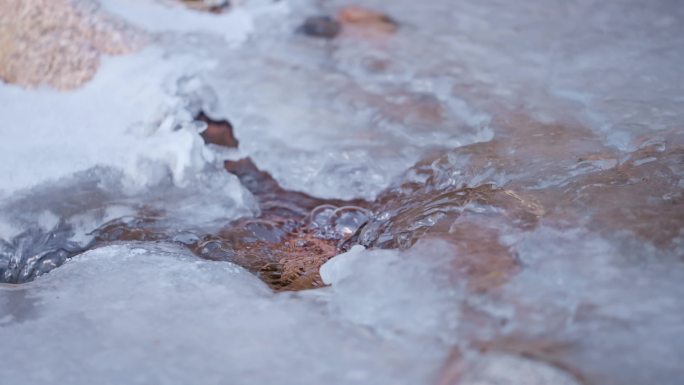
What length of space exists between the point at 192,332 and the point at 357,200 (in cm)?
100

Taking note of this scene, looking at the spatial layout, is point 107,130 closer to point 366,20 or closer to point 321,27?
point 321,27

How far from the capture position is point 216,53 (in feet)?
10.3

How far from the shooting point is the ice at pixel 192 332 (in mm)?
1352

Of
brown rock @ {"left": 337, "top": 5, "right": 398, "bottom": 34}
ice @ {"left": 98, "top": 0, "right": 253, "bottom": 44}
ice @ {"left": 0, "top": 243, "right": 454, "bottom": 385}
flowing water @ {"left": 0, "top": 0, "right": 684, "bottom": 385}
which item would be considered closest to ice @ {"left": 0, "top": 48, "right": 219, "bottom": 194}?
flowing water @ {"left": 0, "top": 0, "right": 684, "bottom": 385}

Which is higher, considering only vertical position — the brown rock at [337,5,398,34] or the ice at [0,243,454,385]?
the brown rock at [337,5,398,34]

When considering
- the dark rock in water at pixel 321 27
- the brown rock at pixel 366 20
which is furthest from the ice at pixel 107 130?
the brown rock at pixel 366 20

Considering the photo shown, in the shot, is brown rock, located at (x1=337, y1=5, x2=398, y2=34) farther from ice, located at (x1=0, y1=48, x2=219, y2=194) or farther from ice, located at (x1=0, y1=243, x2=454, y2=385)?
ice, located at (x1=0, y1=243, x2=454, y2=385)

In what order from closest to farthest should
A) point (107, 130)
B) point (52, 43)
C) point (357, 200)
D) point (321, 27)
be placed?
point (357, 200), point (107, 130), point (52, 43), point (321, 27)

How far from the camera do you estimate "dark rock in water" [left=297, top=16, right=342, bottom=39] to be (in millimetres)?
3436

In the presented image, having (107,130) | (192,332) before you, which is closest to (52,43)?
(107,130)

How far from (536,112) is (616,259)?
1066mm

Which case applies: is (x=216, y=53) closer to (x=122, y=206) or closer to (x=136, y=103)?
(x=136, y=103)

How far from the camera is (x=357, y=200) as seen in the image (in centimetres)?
236

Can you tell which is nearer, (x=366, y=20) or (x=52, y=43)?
(x=52, y=43)
